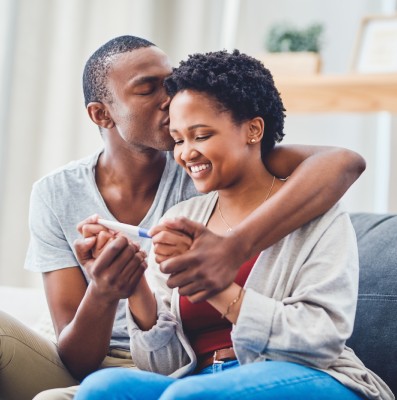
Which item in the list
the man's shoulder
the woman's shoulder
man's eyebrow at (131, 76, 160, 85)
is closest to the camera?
the woman's shoulder

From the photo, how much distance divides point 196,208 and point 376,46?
1383 mm

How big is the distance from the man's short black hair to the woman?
21 cm

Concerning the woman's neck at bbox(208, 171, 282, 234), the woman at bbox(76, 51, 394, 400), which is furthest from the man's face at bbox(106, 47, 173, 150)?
the woman's neck at bbox(208, 171, 282, 234)

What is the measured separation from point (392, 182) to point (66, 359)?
173 centimetres

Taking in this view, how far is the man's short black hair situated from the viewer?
62.2 inches

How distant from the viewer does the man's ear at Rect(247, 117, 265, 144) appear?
135 centimetres

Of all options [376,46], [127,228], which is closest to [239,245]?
[127,228]

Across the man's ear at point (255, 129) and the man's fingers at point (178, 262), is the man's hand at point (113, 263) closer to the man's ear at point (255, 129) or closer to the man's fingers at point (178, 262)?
the man's fingers at point (178, 262)

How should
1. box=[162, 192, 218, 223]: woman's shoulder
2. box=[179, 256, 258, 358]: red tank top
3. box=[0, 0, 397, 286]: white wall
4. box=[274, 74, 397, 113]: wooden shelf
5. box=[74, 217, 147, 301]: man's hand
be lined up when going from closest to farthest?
box=[74, 217, 147, 301]: man's hand
box=[179, 256, 258, 358]: red tank top
box=[162, 192, 218, 223]: woman's shoulder
box=[274, 74, 397, 113]: wooden shelf
box=[0, 0, 397, 286]: white wall

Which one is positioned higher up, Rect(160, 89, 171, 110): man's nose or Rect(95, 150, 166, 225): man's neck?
Rect(160, 89, 171, 110): man's nose

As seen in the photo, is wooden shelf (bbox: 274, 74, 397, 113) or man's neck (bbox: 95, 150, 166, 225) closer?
man's neck (bbox: 95, 150, 166, 225)

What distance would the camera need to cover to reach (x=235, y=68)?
1.34 metres

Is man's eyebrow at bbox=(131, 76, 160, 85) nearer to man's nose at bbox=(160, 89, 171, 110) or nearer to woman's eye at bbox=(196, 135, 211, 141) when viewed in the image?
man's nose at bbox=(160, 89, 171, 110)

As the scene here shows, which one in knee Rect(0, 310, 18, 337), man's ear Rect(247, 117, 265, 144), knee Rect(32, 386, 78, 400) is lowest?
knee Rect(32, 386, 78, 400)
